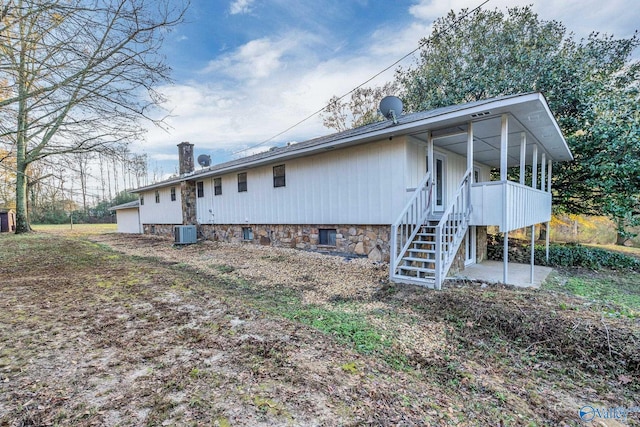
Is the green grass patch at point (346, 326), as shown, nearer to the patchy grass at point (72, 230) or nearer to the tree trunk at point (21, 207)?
Result: the tree trunk at point (21, 207)

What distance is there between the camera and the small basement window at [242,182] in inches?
413

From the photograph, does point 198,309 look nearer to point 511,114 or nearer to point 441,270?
point 441,270

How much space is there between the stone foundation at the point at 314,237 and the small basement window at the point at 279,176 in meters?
1.36

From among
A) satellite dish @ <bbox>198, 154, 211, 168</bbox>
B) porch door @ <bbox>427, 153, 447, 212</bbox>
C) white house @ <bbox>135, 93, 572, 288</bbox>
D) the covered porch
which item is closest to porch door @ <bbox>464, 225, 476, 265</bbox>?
white house @ <bbox>135, 93, 572, 288</bbox>

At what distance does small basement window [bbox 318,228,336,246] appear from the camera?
797 centimetres

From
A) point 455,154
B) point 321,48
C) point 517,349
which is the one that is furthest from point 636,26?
point 517,349

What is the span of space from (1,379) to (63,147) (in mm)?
5028

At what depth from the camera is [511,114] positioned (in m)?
5.20

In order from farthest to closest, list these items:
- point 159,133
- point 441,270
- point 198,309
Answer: point 159,133 → point 441,270 → point 198,309

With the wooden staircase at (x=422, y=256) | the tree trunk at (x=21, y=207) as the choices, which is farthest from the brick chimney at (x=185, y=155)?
the wooden staircase at (x=422, y=256)

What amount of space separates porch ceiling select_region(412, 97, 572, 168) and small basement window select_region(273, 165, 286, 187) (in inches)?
169

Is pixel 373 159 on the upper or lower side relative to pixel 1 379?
upper

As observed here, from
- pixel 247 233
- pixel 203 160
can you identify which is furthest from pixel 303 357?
pixel 203 160

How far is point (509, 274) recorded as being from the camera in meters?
7.04
